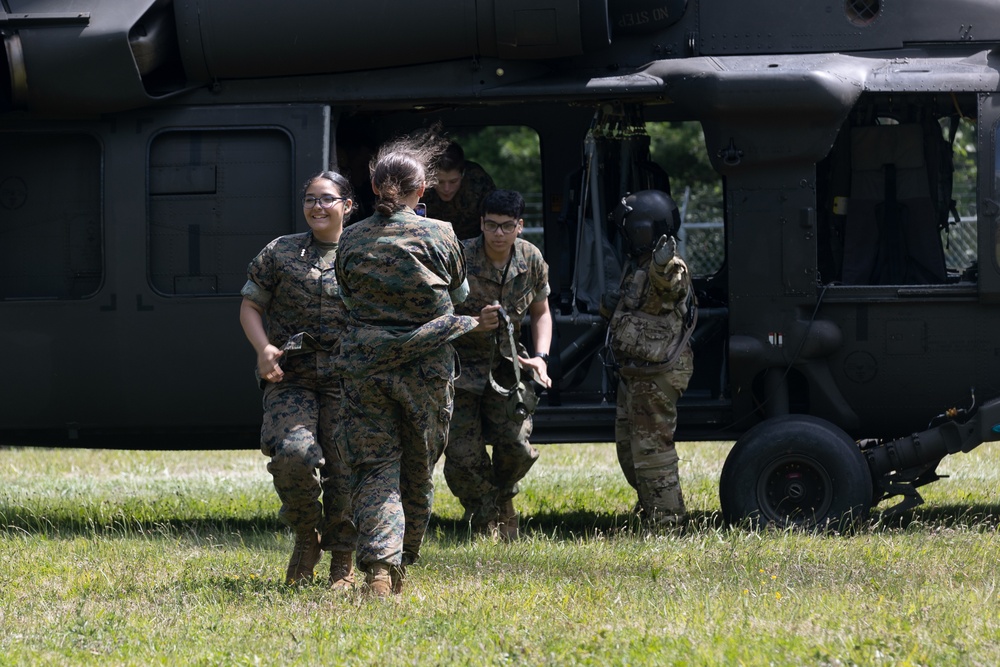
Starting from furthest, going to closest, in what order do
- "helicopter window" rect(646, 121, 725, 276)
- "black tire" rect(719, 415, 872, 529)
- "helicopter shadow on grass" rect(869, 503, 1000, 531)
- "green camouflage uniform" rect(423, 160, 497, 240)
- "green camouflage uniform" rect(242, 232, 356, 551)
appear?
"helicopter window" rect(646, 121, 725, 276) → "green camouflage uniform" rect(423, 160, 497, 240) → "helicopter shadow on grass" rect(869, 503, 1000, 531) → "black tire" rect(719, 415, 872, 529) → "green camouflage uniform" rect(242, 232, 356, 551)

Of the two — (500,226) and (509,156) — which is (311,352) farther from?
(509,156)

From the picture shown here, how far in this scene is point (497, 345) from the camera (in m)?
7.21

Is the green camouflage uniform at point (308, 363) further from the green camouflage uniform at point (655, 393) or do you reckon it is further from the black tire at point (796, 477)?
the black tire at point (796, 477)

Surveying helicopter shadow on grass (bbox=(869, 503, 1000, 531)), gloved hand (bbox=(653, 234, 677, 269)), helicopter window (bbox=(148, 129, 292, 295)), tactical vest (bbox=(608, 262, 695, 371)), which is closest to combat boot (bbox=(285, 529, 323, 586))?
helicopter window (bbox=(148, 129, 292, 295))

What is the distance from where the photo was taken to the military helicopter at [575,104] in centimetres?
734

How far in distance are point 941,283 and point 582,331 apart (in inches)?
81.0

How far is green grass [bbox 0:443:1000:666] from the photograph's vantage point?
15.2ft

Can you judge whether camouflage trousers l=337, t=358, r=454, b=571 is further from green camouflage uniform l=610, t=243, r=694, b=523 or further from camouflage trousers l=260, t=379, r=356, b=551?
green camouflage uniform l=610, t=243, r=694, b=523

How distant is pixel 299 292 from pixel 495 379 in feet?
5.41

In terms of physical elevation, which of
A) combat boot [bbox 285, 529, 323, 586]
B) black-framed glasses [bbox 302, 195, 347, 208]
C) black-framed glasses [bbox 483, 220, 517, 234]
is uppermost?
black-framed glasses [bbox 302, 195, 347, 208]

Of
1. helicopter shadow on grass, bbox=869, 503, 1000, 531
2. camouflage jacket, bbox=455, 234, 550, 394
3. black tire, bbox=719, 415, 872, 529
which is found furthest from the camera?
helicopter shadow on grass, bbox=869, 503, 1000, 531

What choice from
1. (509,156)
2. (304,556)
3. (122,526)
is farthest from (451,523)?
(509,156)

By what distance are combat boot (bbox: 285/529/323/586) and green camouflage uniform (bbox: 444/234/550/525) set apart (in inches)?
56.6

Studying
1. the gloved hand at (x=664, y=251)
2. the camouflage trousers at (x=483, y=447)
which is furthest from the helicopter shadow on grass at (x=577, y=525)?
the gloved hand at (x=664, y=251)
